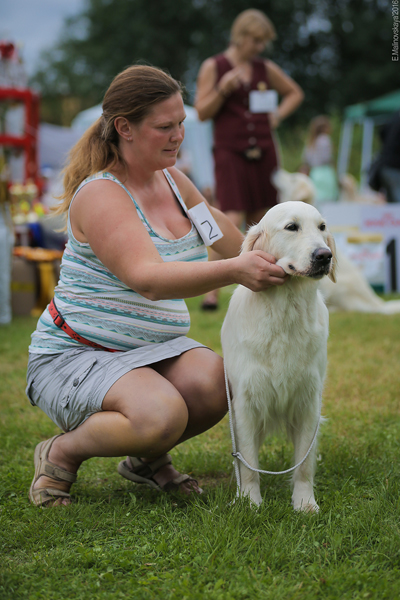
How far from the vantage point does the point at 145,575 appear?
168 centimetres

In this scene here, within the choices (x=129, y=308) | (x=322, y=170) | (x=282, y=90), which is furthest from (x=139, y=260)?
(x=322, y=170)

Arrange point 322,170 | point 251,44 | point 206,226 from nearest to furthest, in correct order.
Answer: point 206,226 → point 251,44 → point 322,170

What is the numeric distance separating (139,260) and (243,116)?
3247 mm

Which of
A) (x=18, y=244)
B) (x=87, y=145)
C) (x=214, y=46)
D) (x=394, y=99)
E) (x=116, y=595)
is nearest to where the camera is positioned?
(x=116, y=595)

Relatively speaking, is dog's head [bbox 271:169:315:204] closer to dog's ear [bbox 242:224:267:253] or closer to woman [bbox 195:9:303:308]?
woman [bbox 195:9:303:308]

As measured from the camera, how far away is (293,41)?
2516cm

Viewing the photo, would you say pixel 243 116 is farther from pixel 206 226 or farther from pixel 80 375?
pixel 80 375

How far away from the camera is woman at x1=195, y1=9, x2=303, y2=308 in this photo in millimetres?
4777

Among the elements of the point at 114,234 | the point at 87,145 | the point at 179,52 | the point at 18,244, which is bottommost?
the point at 18,244

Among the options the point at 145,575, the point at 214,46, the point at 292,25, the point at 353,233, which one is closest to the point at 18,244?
the point at 353,233

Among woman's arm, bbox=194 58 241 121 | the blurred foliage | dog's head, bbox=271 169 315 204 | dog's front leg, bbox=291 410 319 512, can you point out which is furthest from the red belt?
the blurred foliage

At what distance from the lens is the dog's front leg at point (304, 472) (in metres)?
2.06

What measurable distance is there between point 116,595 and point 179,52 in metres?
26.1

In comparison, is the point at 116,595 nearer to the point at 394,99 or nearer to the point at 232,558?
the point at 232,558
